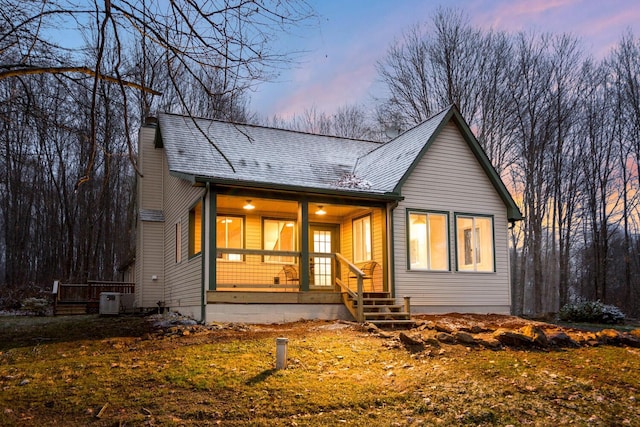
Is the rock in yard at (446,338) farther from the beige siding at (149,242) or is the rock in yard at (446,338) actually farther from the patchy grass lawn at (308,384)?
the beige siding at (149,242)

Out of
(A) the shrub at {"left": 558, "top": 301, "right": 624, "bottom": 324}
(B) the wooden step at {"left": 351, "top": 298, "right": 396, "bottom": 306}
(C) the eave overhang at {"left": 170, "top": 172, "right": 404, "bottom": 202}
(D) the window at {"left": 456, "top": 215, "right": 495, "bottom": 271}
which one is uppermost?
(C) the eave overhang at {"left": 170, "top": 172, "right": 404, "bottom": 202}

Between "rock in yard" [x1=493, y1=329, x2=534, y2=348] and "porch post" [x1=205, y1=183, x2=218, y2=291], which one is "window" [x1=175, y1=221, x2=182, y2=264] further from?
"rock in yard" [x1=493, y1=329, x2=534, y2=348]

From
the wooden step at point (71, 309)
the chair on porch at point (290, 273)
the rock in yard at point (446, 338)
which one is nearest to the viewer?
the rock in yard at point (446, 338)

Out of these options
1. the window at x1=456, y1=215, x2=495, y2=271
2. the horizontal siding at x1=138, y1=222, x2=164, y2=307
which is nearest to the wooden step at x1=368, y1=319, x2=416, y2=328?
the window at x1=456, y1=215, x2=495, y2=271

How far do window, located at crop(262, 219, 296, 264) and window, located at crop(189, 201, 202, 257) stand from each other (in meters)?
1.95

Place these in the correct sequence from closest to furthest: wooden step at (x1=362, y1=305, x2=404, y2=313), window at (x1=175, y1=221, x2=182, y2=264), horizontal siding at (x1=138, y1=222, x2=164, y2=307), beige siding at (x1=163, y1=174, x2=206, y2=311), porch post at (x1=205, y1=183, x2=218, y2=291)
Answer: porch post at (x1=205, y1=183, x2=218, y2=291), wooden step at (x1=362, y1=305, x2=404, y2=313), beige siding at (x1=163, y1=174, x2=206, y2=311), window at (x1=175, y1=221, x2=182, y2=264), horizontal siding at (x1=138, y1=222, x2=164, y2=307)

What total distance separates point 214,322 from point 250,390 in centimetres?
523

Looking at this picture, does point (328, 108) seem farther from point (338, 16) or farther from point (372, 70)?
point (338, 16)

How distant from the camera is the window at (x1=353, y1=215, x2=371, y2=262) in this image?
1562 cm

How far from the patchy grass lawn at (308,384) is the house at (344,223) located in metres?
3.67

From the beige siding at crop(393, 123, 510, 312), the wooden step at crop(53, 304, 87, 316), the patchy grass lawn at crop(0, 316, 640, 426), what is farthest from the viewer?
the wooden step at crop(53, 304, 87, 316)

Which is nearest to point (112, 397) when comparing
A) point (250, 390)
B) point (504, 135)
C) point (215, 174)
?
point (250, 390)

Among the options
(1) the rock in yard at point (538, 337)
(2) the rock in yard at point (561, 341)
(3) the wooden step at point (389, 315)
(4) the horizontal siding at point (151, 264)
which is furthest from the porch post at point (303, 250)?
(4) the horizontal siding at point (151, 264)

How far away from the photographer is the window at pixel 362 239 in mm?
15623
